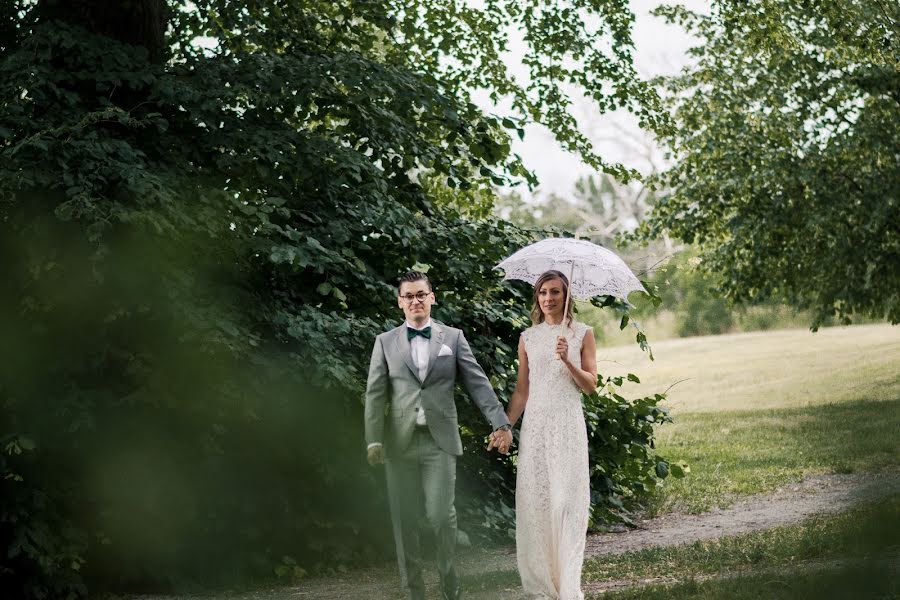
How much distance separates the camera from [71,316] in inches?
283

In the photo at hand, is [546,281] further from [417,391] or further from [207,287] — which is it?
[207,287]

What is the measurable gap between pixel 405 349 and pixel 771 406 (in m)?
18.7

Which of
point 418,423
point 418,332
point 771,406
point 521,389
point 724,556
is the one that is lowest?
point 771,406

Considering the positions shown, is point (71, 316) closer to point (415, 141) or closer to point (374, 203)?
point (374, 203)

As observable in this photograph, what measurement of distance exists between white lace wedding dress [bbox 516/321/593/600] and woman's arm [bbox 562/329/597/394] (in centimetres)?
3

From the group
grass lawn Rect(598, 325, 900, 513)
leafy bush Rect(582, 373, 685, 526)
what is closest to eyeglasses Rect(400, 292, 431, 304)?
grass lawn Rect(598, 325, 900, 513)

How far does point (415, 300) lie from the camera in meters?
5.69

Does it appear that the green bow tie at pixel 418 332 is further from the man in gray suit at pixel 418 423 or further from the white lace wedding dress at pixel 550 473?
the white lace wedding dress at pixel 550 473

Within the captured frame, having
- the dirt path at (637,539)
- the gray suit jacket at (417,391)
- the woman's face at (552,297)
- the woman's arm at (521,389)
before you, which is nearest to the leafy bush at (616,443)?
the dirt path at (637,539)

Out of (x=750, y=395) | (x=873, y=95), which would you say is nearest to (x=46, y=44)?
(x=873, y=95)

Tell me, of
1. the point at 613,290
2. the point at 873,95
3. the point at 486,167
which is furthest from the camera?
the point at 873,95

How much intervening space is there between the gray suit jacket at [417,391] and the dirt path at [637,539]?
162cm

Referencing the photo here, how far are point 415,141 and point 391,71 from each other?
2.05ft

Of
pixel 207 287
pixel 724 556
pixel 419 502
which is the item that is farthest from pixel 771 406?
pixel 419 502
